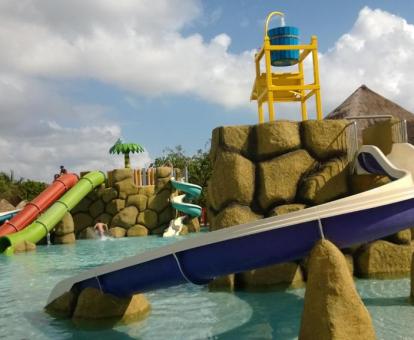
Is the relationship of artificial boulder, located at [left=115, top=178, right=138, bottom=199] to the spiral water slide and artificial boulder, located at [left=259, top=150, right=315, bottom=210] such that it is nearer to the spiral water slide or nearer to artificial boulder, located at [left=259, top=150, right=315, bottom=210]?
artificial boulder, located at [left=259, top=150, right=315, bottom=210]

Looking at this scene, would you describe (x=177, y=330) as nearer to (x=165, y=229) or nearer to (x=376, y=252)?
(x=376, y=252)

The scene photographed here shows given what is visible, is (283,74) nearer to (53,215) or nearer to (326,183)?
(326,183)

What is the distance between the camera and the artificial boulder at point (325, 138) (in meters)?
5.86

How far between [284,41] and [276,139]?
3885 millimetres

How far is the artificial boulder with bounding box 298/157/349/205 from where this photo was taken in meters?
5.72

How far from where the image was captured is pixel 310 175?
228 inches

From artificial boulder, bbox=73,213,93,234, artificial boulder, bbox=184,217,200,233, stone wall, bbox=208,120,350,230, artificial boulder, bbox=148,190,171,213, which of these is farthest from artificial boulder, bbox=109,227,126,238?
stone wall, bbox=208,120,350,230

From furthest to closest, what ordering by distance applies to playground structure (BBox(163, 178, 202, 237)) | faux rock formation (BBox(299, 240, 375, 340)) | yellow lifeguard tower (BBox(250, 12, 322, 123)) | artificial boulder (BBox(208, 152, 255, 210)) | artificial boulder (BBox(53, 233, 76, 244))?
playground structure (BBox(163, 178, 202, 237)) < artificial boulder (BBox(53, 233, 76, 244)) < yellow lifeguard tower (BBox(250, 12, 322, 123)) < artificial boulder (BBox(208, 152, 255, 210)) < faux rock formation (BBox(299, 240, 375, 340))

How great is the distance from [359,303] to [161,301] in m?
2.65

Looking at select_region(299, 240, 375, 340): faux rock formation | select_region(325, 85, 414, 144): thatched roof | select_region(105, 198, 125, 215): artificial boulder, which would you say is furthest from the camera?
select_region(325, 85, 414, 144): thatched roof

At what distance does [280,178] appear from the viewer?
5.74m

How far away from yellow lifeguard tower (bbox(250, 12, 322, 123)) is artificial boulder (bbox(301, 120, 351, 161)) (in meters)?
2.60

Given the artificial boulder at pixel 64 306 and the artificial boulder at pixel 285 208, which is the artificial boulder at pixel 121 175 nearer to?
the artificial boulder at pixel 285 208

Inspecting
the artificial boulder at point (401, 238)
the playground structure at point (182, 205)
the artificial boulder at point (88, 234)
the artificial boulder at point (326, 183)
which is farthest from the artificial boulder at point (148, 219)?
the artificial boulder at point (401, 238)
